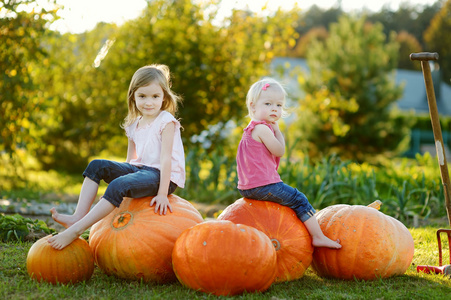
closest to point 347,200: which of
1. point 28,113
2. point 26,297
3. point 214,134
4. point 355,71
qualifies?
point 214,134

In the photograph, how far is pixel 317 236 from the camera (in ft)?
10.1

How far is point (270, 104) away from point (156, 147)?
808mm

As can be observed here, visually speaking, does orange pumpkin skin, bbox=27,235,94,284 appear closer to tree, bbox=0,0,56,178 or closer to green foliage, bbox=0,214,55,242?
green foliage, bbox=0,214,55,242

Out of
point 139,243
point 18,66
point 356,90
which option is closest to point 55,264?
point 139,243

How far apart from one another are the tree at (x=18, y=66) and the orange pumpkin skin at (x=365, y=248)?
4715 millimetres

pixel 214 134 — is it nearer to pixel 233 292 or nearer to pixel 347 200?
pixel 347 200

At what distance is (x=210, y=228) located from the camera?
2656 millimetres

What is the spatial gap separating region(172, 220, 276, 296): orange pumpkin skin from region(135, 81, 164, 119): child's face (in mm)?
1002

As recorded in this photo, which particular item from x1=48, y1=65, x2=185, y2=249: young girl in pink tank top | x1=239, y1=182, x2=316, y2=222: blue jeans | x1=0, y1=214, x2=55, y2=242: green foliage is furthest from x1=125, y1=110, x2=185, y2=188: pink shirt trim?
x1=0, y1=214, x2=55, y2=242: green foliage

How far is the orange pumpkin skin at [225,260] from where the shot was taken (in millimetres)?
2555

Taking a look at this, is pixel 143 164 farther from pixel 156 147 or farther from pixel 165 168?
pixel 165 168

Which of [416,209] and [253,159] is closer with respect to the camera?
[253,159]

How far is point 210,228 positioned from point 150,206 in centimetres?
56

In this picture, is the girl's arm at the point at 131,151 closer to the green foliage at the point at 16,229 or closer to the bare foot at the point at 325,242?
the green foliage at the point at 16,229
